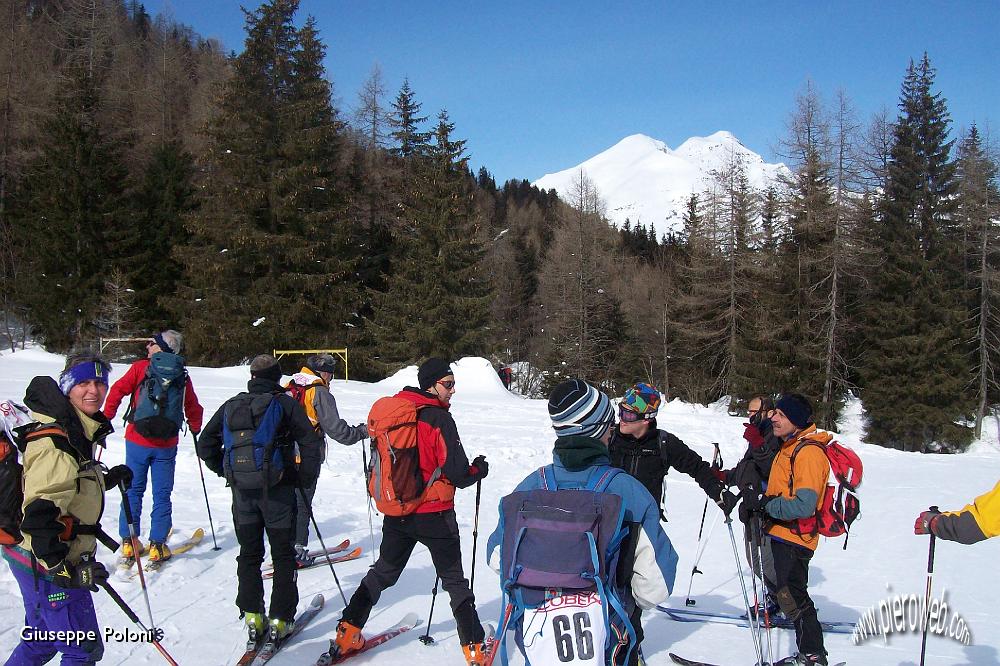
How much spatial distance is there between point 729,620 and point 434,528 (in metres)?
2.69

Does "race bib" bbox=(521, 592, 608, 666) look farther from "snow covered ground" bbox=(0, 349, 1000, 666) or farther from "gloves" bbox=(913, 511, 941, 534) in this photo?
"snow covered ground" bbox=(0, 349, 1000, 666)

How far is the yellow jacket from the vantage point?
12.5ft

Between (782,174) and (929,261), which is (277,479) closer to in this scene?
(782,174)

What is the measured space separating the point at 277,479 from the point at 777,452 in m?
3.21

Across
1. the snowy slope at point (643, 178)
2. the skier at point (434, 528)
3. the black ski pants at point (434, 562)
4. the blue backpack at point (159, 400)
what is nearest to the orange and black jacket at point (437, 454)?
the skier at point (434, 528)

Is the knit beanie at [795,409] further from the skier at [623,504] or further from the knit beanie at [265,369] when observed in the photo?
the knit beanie at [265,369]

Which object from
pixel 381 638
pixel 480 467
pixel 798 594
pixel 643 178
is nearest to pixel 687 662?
pixel 798 594

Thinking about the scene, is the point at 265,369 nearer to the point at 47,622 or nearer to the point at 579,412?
the point at 47,622

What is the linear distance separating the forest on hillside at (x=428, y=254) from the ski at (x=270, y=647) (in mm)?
23315

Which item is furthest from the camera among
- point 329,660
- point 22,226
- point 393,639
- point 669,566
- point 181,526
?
point 22,226

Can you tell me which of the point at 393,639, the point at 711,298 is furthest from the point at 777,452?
the point at 711,298

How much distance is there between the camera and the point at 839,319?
92.0 ft

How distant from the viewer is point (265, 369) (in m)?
4.14

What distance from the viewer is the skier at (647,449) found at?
14.6 ft
